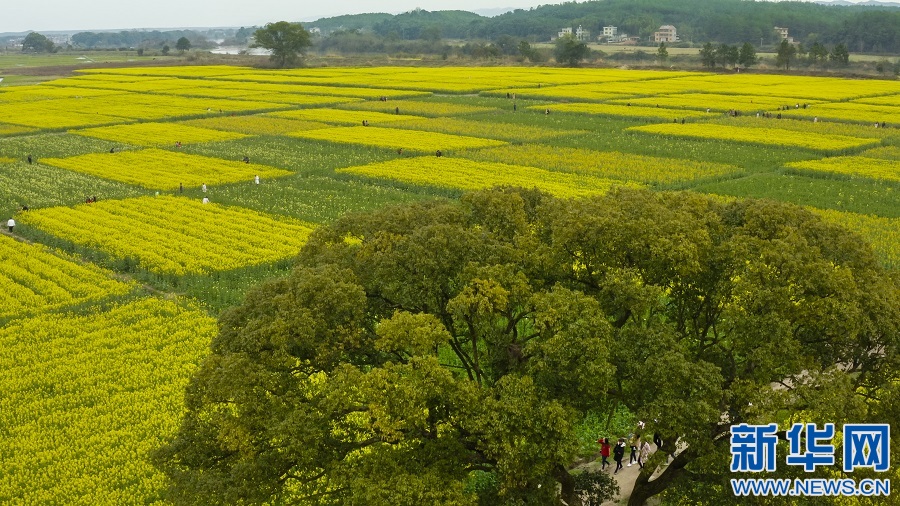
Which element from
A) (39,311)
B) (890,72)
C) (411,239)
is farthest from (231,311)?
(890,72)

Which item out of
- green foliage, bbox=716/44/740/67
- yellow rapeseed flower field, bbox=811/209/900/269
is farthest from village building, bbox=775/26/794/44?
yellow rapeseed flower field, bbox=811/209/900/269

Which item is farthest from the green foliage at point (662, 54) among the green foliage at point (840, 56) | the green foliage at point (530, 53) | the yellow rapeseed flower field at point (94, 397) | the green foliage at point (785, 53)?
the yellow rapeseed flower field at point (94, 397)

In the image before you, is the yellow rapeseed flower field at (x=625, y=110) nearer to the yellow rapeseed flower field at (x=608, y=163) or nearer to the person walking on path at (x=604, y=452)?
Answer: the yellow rapeseed flower field at (x=608, y=163)

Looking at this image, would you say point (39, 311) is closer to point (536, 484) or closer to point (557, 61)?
point (536, 484)

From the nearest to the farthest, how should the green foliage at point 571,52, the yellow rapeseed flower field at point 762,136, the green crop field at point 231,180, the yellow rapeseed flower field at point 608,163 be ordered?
the green crop field at point 231,180 < the yellow rapeseed flower field at point 608,163 < the yellow rapeseed flower field at point 762,136 < the green foliage at point 571,52

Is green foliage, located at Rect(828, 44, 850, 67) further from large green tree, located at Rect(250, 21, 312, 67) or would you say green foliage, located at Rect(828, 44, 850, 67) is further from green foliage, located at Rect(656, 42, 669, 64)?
large green tree, located at Rect(250, 21, 312, 67)

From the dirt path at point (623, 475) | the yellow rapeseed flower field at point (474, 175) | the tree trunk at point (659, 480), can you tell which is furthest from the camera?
the yellow rapeseed flower field at point (474, 175)

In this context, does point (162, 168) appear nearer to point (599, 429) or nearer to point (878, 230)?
point (599, 429)
